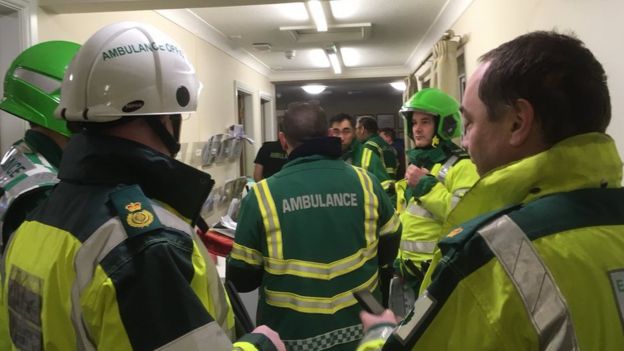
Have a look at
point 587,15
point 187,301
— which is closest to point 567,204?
point 187,301

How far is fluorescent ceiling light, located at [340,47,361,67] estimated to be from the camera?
22.7 feet

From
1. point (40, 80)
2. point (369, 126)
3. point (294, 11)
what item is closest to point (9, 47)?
point (40, 80)

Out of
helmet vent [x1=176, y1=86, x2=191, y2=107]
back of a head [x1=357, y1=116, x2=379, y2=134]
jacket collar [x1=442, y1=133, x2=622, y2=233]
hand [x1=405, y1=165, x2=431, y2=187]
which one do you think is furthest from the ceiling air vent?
jacket collar [x1=442, y1=133, x2=622, y2=233]

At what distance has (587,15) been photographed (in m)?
2.15

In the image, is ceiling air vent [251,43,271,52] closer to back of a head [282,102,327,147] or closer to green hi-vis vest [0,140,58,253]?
back of a head [282,102,327,147]

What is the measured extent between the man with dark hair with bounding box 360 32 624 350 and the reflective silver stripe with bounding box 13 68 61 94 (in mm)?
1447

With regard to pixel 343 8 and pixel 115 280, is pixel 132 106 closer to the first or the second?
pixel 115 280

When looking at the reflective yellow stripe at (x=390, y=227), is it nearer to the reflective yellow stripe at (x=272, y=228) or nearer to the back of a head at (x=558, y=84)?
the reflective yellow stripe at (x=272, y=228)

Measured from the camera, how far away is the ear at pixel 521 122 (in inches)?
33.7

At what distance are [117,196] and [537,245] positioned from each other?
2.41ft

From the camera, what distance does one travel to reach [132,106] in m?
1.11

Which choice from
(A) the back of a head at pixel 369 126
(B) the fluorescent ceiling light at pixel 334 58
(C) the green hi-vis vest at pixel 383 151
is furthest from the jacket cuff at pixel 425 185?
(B) the fluorescent ceiling light at pixel 334 58

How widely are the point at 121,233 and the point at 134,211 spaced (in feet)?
0.15

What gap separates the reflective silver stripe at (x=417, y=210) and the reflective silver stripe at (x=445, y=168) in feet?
0.62
